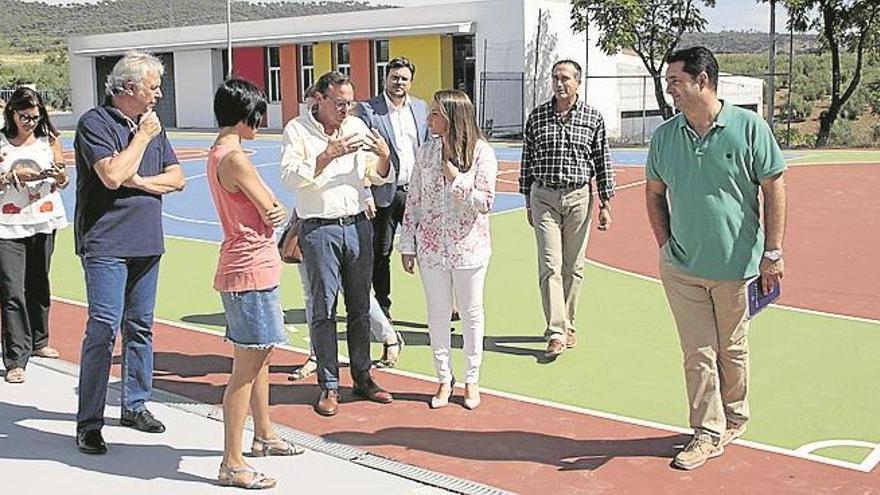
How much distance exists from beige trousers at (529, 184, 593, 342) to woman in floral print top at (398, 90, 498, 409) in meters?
1.24

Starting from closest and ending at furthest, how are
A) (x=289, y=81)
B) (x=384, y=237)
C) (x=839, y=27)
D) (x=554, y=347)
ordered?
(x=554, y=347) < (x=384, y=237) < (x=839, y=27) < (x=289, y=81)

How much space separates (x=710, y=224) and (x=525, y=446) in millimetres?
1601

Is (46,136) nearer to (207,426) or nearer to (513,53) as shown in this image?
(207,426)

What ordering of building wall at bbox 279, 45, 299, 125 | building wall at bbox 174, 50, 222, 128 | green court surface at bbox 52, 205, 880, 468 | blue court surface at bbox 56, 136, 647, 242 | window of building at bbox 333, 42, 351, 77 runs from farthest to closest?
building wall at bbox 174, 50, 222, 128 → building wall at bbox 279, 45, 299, 125 → window of building at bbox 333, 42, 351, 77 → blue court surface at bbox 56, 136, 647, 242 → green court surface at bbox 52, 205, 880, 468

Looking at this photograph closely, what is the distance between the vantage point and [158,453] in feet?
19.1

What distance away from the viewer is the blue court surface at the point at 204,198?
50.3 feet

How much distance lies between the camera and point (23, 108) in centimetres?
739

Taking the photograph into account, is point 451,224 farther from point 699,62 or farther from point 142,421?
point 142,421

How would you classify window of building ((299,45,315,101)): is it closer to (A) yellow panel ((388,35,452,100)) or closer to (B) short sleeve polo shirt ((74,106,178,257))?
(A) yellow panel ((388,35,452,100))

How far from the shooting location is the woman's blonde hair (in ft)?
21.2

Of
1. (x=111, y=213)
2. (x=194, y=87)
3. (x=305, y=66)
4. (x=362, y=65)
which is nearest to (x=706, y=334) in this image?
(x=111, y=213)

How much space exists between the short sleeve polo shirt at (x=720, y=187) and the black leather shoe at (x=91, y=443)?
10.8 feet

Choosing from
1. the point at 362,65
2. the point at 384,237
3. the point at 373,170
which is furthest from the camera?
the point at 362,65

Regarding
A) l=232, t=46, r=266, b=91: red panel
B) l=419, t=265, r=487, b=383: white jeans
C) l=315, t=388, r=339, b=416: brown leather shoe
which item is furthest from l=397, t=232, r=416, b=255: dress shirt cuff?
l=232, t=46, r=266, b=91: red panel
